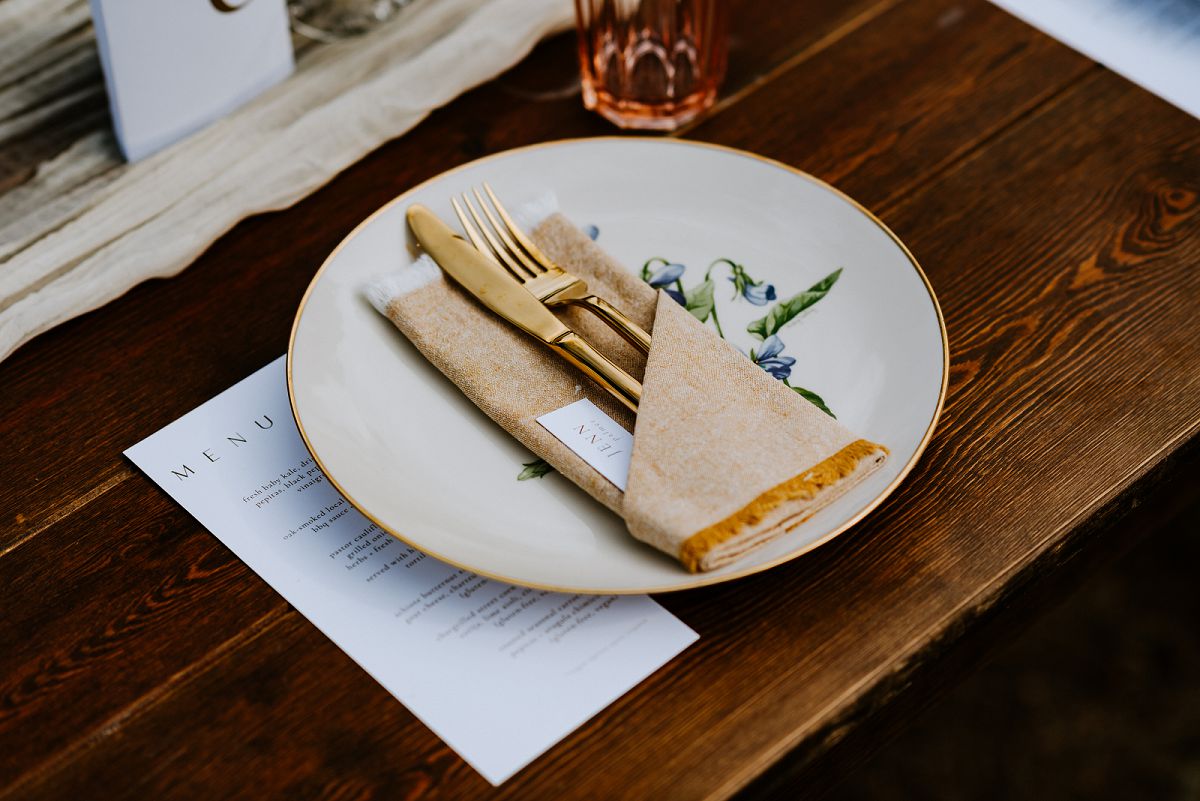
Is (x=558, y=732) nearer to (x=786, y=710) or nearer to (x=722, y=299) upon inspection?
(x=786, y=710)

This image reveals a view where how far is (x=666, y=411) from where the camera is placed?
1.83ft

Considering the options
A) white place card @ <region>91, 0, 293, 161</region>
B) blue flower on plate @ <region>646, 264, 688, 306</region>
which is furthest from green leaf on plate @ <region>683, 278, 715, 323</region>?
white place card @ <region>91, 0, 293, 161</region>

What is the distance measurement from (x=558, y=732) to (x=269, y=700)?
13 cm

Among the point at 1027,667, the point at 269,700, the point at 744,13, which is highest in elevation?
the point at 744,13

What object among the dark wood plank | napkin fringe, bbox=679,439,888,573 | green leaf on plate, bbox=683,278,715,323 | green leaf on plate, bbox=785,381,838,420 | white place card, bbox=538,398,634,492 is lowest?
the dark wood plank

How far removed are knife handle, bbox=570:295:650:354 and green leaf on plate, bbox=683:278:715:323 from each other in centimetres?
5

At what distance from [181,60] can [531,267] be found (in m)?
0.30

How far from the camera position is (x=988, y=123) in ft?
2.64

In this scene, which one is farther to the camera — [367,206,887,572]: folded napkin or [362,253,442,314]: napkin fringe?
[362,253,442,314]: napkin fringe

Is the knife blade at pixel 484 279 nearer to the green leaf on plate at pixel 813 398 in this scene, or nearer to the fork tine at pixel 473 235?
the fork tine at pixel 473 235

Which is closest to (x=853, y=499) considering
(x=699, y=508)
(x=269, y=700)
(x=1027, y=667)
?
(x=699, y=508)

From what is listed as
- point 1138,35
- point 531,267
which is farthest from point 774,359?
point 1138,35

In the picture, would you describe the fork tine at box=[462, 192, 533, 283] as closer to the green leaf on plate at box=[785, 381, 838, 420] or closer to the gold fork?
the gold fork

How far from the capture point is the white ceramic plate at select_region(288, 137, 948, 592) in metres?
0.54
